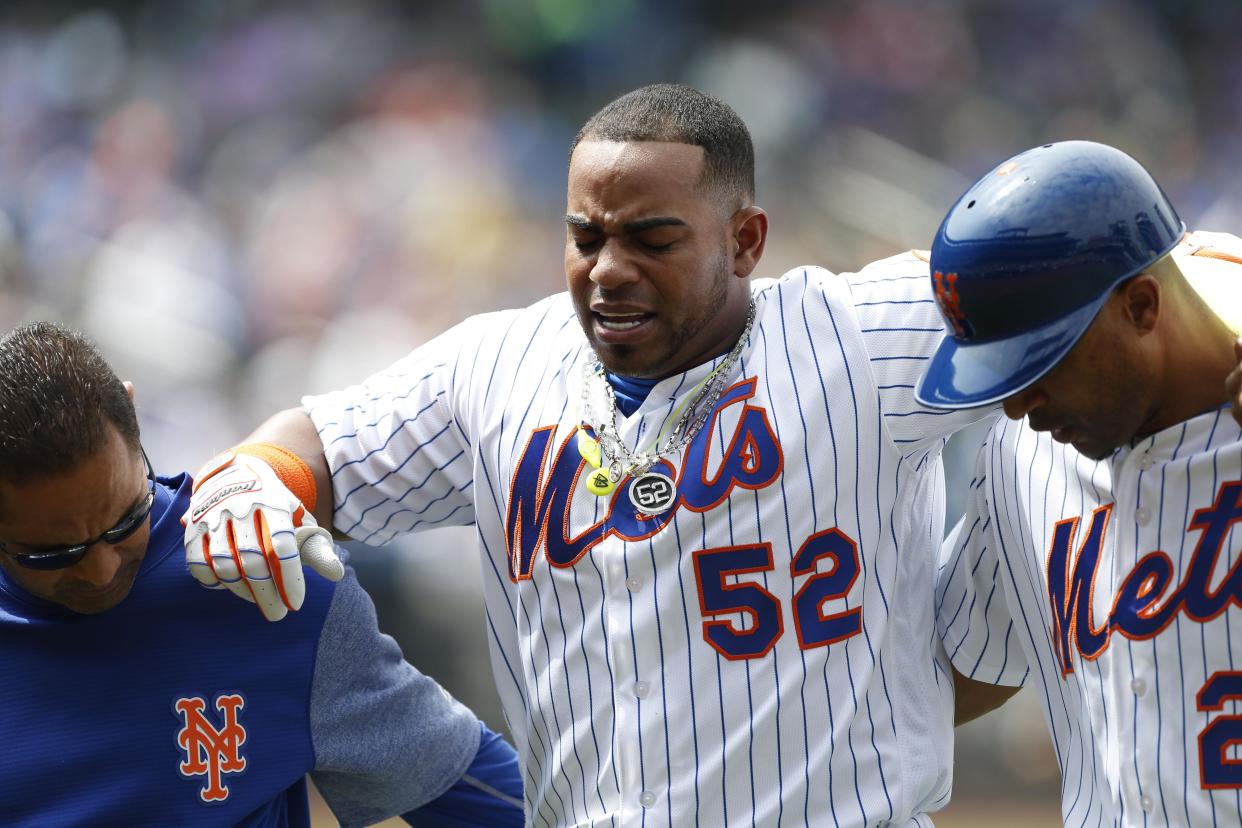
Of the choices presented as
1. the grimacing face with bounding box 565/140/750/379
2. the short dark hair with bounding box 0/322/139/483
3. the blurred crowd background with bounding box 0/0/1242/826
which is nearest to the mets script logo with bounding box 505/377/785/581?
the grimacing face with bounding box 565/140/750/379

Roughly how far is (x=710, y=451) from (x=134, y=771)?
96 cm

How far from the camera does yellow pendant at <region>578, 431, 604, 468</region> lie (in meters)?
2.30

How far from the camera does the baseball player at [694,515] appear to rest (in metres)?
2.16

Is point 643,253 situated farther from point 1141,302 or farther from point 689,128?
point 1141,302

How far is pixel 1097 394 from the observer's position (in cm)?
192

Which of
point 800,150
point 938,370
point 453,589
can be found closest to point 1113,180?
point 938,370

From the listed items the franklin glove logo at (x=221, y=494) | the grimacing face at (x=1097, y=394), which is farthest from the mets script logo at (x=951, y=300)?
the franklin glove logo at (x=221, y=494)

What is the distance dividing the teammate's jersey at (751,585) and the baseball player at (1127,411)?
233 mm

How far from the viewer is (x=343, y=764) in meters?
2.35

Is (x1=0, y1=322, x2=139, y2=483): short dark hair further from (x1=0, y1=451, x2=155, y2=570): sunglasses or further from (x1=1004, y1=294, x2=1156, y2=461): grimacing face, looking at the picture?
(x1=1004, y1=294, x2=1156, y2=461): grimacing face

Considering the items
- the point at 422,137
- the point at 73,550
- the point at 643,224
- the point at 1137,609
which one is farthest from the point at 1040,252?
the point at 422,137

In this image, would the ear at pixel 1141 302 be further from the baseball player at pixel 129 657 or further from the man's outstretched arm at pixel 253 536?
the baseball player at pixel 129 657

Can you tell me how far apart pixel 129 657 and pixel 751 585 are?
36.3 inches

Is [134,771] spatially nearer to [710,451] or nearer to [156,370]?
[710,451]
